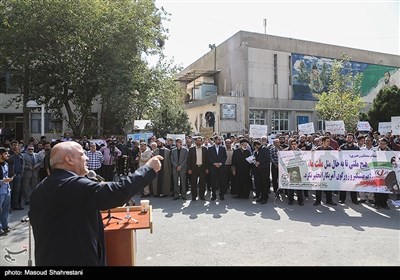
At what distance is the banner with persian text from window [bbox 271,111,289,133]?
25.6m

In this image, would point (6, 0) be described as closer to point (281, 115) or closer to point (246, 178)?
point (246, 178)

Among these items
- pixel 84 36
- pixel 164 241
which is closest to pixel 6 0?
pixel 84 36

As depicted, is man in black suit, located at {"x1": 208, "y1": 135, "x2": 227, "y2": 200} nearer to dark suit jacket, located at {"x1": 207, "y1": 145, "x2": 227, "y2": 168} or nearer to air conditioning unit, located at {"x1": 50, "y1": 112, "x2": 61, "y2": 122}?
dark suit jacket, located at {"x1": 207, "y1": 145, "x2": 227, "y2": 168}

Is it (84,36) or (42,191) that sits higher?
(84,36)

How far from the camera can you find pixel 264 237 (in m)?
6.30

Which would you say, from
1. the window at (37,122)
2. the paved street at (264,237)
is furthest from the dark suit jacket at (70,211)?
the window at (37,122)

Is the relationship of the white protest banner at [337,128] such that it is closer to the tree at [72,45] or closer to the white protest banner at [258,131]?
the white protest banner at [258,131]

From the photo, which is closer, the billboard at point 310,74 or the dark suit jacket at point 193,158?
the dark suit jacket at point 193,158

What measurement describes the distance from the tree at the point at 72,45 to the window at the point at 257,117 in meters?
16.1

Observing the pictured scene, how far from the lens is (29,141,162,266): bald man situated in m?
2.44

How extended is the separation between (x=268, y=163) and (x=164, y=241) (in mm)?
4980

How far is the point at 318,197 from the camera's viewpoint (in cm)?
922

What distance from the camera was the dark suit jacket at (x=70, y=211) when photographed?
2439 millimetres

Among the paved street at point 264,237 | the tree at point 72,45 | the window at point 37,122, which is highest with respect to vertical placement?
the tree at point 72,45
